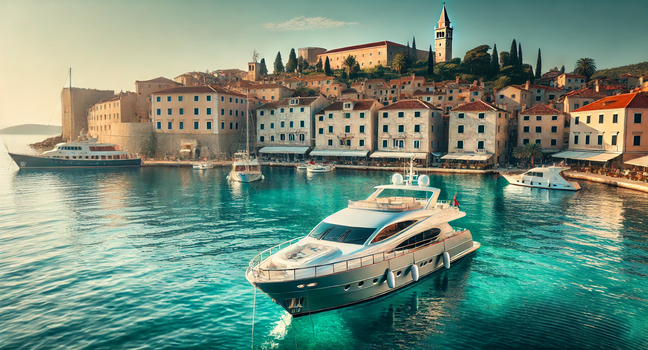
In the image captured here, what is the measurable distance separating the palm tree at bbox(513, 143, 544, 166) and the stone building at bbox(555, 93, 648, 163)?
117 inches

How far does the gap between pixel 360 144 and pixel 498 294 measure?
4877 cm

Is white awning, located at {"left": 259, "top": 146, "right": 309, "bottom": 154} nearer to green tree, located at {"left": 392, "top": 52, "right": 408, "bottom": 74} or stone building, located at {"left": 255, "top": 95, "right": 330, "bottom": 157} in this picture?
stone building, located at {"left": 255, "top": 95, "right": 330, "bottom": 157}

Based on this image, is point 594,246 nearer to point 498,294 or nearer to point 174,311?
point 498,294

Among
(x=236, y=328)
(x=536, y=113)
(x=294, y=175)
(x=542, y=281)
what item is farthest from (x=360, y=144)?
(x=236, y=328)

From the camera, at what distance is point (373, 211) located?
16.0 m

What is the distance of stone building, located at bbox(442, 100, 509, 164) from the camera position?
54.3 metres

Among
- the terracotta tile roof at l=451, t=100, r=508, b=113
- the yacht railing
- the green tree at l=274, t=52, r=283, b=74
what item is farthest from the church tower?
the yacht railing

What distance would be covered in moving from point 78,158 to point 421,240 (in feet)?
205

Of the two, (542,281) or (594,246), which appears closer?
(542,281)

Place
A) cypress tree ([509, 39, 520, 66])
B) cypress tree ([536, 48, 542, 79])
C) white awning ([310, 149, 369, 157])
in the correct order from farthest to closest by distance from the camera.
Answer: cypress tree ([509, 39, 520, 66]) < cypress tree ([536, 48, 542, 79]) < white awning ([310, 149, 369, 157])

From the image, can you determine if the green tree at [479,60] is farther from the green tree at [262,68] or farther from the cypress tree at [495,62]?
the green tree at [262,68]

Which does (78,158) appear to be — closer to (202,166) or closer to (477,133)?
(202,166)

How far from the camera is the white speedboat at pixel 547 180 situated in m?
38.7

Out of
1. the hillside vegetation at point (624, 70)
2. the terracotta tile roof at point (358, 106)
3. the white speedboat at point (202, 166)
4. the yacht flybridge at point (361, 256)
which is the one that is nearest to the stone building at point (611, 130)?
the terracotta tile roof at point (358, 106)
